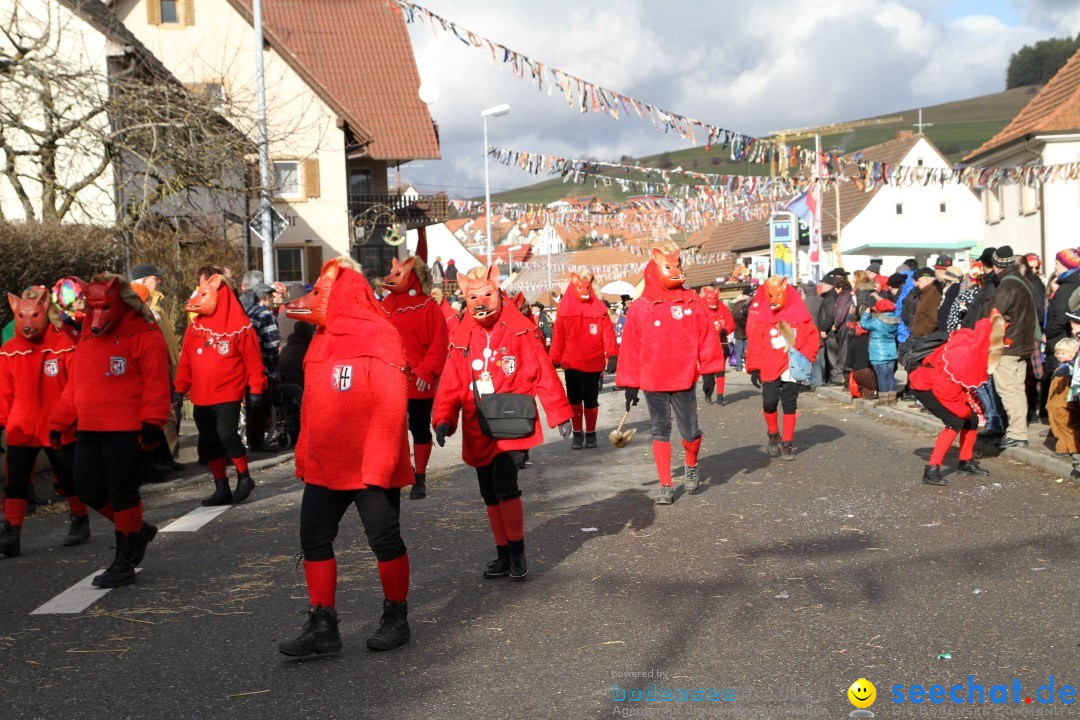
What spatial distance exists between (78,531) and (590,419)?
6.77m

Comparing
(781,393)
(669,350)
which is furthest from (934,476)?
(781,393)

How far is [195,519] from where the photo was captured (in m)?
9.91

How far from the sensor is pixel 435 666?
5.61 meters

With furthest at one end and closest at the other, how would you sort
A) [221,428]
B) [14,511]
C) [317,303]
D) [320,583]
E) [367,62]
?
1. [367,62]
2. [221,428]
3. [14,511]
4. [317,303]
5. [320,583]

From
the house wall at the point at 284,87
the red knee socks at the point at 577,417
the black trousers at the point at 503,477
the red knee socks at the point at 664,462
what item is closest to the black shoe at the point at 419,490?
the red knee socks at the point at 664,462

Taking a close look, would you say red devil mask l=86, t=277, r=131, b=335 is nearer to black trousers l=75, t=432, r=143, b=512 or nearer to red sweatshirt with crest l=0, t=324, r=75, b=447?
black trousers l=75, t=432, r=143, b=512

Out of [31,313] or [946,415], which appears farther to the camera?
[946,415]

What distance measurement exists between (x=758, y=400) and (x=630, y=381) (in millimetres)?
10511

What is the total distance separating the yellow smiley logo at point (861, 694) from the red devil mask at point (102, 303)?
5.12 metres

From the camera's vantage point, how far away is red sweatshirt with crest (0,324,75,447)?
8773mm

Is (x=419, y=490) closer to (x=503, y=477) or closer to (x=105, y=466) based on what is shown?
(x=105, y=466)

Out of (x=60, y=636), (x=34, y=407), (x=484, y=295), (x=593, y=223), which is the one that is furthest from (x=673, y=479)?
(x=593, y=223)

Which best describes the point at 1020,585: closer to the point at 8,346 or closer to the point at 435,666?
the point at 435,666

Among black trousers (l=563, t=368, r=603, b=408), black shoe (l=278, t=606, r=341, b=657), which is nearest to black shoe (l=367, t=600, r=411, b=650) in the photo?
black shoe (l=278, t=606, r=341, b=657)
